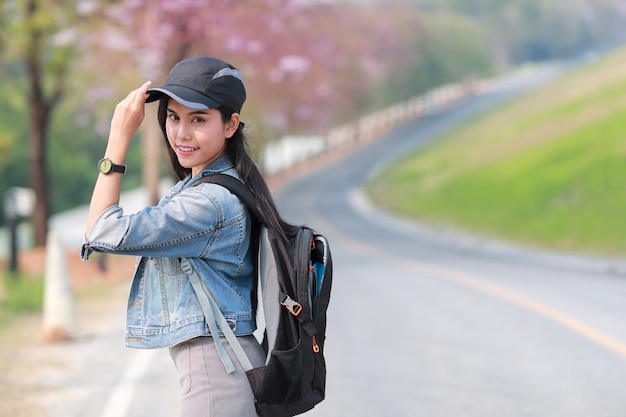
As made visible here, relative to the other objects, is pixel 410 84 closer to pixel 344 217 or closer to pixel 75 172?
pixel 75 172

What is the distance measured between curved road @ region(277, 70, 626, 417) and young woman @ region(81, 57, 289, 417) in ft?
12.9

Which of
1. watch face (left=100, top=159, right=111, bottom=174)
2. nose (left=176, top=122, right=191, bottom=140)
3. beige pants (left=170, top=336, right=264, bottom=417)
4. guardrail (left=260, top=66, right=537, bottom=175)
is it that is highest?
guardrail (left=260, top=66, right=537, bottom=175)

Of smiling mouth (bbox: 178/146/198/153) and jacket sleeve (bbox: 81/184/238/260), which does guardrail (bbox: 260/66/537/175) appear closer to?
smiling mouth (bbox: 178/146/198/153)

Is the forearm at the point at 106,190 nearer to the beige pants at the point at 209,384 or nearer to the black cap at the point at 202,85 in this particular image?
the black cap at the point at 202,85

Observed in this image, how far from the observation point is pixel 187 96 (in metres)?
3.35

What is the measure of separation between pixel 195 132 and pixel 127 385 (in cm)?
530

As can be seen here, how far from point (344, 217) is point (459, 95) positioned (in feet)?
226

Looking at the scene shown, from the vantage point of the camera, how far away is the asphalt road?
24.9ft

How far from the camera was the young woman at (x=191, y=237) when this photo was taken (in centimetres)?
329

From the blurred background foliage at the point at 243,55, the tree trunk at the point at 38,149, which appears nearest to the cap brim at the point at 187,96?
the blurred background foliage at the point at 243,55

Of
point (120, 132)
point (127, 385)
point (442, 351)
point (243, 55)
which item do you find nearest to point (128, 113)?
point (120, 132)

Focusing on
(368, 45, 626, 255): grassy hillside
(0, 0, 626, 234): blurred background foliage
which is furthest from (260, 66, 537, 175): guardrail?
(368, 45, 626, 255): grassy hillside

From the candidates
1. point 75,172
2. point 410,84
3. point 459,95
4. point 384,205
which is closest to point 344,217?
point 384,205

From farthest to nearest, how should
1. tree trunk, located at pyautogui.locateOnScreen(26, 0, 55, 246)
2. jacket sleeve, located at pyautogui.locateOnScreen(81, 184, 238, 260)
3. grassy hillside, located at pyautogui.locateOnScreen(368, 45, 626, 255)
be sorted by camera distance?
grassy hillside, located at pyautogui.locateOnScreen(368, 45, 626, 255) → tree trunk, located at pyautogui.locateOnScreen(26, 0, 55, 246) → jacket sleeve, located at pyautogui.locateOnScreen(81, 184, 238, 260)
